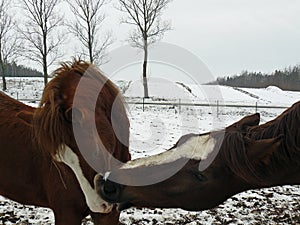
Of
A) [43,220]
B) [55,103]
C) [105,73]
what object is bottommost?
[43,220]

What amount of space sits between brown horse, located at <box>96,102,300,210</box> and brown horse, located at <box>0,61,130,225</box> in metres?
0.56

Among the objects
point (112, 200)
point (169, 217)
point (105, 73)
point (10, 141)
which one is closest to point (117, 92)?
point (105, 73)

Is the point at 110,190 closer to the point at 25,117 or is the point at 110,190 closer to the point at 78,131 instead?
the point at 78,131

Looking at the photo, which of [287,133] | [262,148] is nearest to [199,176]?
[262,148]

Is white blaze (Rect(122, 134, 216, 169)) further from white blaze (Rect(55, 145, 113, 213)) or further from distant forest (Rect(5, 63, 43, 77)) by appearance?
distant forest (Rect(5, 63, 43, 77))

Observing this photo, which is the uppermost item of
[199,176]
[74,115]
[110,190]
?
[74,115]

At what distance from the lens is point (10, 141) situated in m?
2.80

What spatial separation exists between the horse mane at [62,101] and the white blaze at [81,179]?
60 mm

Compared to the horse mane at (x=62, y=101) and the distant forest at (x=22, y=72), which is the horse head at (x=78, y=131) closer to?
the horse mane at (x=62, y=101)

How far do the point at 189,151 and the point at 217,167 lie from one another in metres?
0.15

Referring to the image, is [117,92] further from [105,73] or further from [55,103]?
[55,103]

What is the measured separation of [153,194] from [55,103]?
0.98m

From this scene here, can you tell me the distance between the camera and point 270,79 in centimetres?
4975

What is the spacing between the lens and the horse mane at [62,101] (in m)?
2.09
